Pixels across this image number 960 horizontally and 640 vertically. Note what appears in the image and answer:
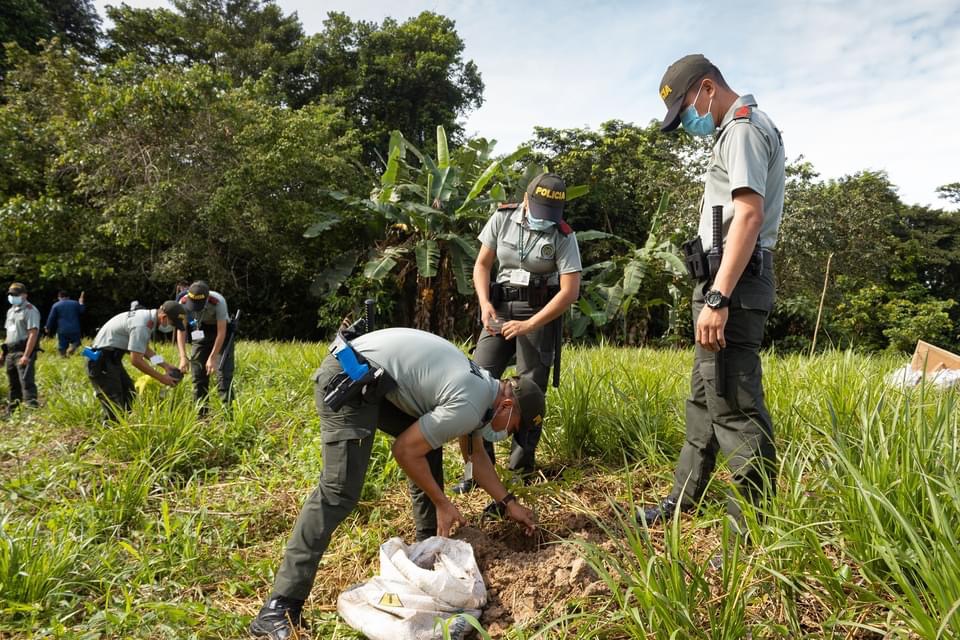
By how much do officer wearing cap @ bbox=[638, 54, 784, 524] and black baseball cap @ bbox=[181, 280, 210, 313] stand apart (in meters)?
4.97

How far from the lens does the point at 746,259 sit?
2197 millimetres

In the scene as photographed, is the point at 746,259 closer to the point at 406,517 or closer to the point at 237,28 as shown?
the point at 406,517

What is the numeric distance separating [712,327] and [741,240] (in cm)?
34

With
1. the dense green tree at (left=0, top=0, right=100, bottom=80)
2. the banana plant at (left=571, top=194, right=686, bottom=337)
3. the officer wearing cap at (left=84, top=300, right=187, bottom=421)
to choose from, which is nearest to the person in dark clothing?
the officer wearing cap at (left=84, top=300, right=187, bottom=421)

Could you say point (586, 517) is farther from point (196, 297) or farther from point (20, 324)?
point (20, 324)

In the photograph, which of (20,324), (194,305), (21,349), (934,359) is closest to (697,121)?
(934,359)

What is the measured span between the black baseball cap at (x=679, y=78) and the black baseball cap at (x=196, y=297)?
4.92 metres

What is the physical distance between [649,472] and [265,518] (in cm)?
224

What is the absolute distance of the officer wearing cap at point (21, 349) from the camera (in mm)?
6910

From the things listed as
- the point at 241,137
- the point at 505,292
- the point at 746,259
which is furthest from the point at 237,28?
the point at 746,259

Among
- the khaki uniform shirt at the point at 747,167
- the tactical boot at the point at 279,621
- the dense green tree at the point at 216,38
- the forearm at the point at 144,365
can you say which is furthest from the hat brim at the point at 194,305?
the dense green tree at the point at 216,38

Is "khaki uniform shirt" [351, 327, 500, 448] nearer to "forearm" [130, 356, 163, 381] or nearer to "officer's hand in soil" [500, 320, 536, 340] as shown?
"officer's hand in soil" [500, 320, 536, 340]

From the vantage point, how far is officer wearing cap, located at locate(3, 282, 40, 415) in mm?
Answer: 6910

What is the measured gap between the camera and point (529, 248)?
3.48 meters
